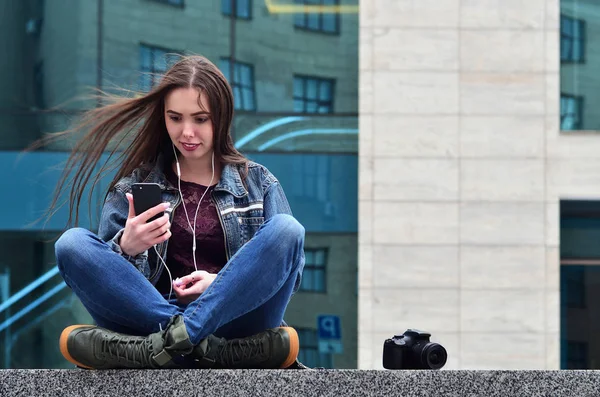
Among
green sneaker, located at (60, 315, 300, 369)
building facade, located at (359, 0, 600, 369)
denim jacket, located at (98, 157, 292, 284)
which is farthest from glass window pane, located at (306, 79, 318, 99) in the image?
green sneaker, located at (60, 315, 300, 369)

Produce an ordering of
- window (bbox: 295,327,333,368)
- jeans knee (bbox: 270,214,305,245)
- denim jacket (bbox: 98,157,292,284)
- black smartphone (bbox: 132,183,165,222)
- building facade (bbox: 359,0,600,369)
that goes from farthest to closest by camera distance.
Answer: building facade (bbox: 359,0,600,369) < window (bbox: 295,327,333,368) < denim jacket (bbox: 98,157,292,284) < black smartphone (bbox: 132,183,165,222) < jeans knee (bbox: 270,214,305,245)

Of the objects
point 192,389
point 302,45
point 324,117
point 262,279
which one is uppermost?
point 302,45

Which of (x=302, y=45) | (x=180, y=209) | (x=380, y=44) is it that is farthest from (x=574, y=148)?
(x=180, y=209)

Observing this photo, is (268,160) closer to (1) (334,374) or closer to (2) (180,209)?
(2) (180,209)

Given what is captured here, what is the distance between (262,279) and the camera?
356cm

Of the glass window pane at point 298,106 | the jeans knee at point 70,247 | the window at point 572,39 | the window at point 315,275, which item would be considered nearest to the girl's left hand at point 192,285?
the jeans knee at point 70,247

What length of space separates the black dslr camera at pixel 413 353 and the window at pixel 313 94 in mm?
9794

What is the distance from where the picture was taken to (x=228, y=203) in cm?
406

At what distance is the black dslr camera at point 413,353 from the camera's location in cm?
375

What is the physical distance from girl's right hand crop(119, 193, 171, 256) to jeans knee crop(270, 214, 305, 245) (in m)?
0.39

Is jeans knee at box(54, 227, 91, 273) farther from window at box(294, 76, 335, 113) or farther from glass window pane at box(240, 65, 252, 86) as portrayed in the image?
window at box(294, 76, 335, 113)

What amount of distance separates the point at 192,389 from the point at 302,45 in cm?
1050

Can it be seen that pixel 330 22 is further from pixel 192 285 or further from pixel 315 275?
pixel 192 285

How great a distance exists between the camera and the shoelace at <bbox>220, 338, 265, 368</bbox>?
3600 millimetres
